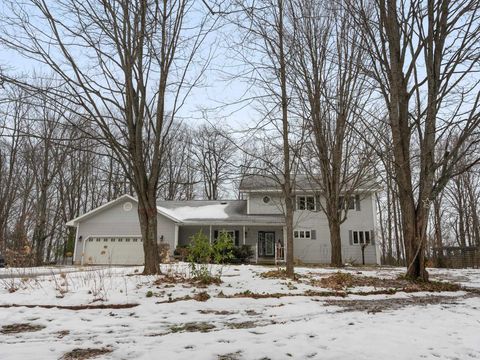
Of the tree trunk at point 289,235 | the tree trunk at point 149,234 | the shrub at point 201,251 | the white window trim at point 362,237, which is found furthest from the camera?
the white window trim at point 362,237

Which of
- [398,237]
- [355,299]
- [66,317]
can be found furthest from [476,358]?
[398,237]

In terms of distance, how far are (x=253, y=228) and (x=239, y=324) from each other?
1858cm

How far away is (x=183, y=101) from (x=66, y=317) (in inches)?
238

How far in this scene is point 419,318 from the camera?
4.21m

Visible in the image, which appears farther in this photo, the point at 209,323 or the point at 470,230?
the point at 470,230

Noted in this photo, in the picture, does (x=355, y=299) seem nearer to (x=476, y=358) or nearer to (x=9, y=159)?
(x=476, y=358)

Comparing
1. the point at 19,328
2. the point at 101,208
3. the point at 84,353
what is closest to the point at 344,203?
the point at 101,208

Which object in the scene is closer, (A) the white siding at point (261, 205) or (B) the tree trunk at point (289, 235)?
(B) the tree trunk at point (289, 235)

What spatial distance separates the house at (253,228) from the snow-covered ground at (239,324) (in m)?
15.0

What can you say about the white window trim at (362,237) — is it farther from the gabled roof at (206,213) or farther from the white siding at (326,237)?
the gabled roof at (206,213)

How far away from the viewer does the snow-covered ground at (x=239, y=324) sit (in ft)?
9.84

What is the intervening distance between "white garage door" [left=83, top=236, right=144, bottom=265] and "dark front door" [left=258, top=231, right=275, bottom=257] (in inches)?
283

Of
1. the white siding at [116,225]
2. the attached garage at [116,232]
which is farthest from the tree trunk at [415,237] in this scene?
the white siding at [116,225]

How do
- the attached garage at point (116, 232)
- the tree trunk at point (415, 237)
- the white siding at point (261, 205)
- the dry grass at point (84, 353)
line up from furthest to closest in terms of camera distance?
the white siding at point (261, 205), the attached garage at point (116, 232), the tree trunk at point (415, 237), the dry grass at point (84, 353)
